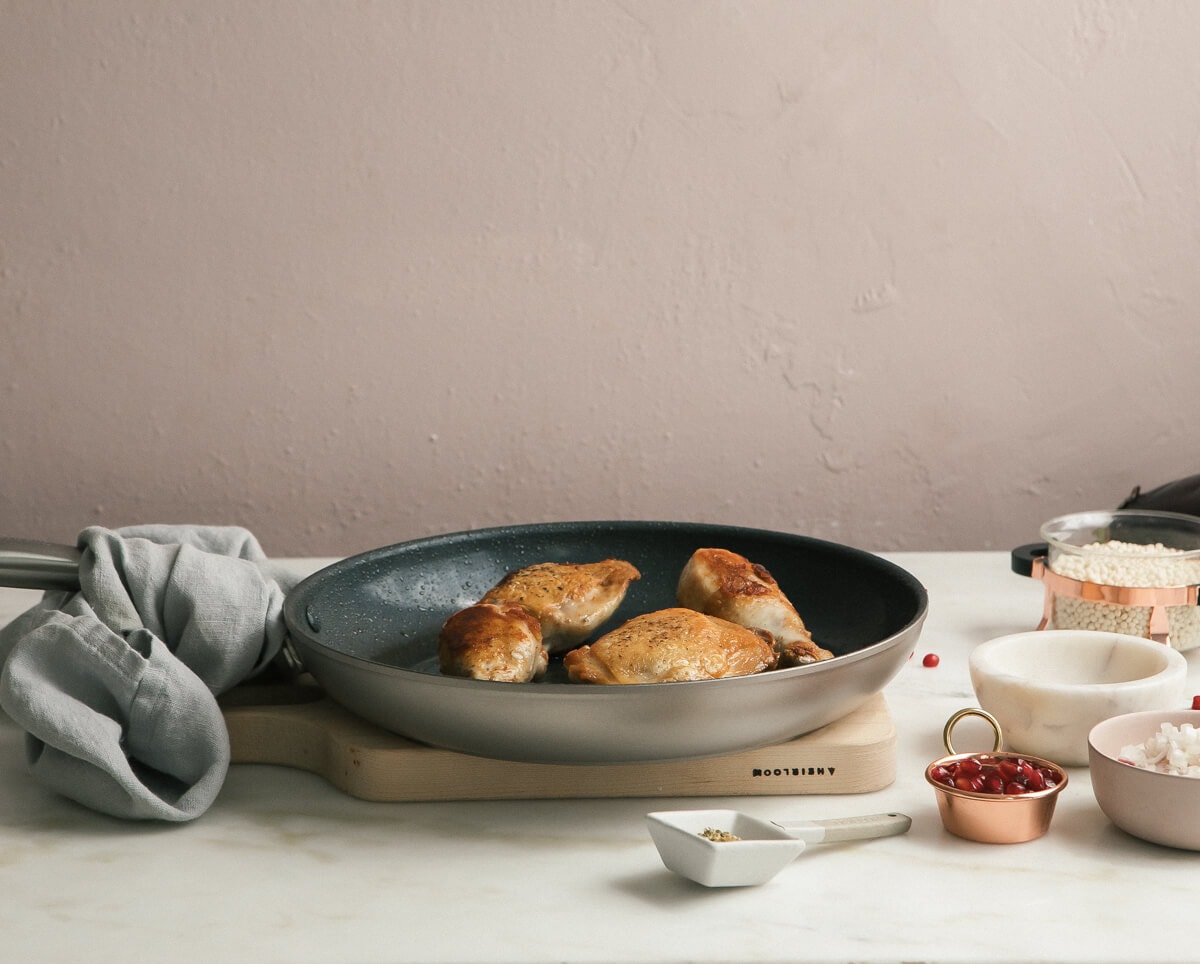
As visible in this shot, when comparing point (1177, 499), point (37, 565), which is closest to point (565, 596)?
point (37, 565)

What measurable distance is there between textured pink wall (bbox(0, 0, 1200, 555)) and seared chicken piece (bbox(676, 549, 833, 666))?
91 cm

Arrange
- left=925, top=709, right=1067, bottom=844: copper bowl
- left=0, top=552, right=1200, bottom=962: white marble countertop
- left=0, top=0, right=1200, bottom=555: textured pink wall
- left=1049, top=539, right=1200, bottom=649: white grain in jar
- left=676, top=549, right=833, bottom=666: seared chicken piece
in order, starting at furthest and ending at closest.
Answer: left=0, top=0, right=1200, bottom=555: textured pink wall, left=1049, top=539, right=1200, bottom=649: white grain in jar, left=676, top=549, right=833, bottom=666: seared chicken piece, left=925, top=709, right=1067, bottom=844: copper bowl, left=0, top=552, right=1200, bottom=962: white marble countertop

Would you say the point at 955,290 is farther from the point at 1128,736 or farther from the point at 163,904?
the point at 163,904

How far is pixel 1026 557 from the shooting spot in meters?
1.31

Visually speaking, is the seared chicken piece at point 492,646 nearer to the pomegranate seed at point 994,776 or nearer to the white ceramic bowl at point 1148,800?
the pomegranate seed at point 994,776

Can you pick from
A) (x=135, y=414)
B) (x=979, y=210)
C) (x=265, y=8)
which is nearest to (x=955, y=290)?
(x=979, y=210)

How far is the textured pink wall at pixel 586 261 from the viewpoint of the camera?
6.16ft

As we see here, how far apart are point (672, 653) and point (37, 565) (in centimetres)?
55

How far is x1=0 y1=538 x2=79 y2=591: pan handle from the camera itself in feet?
3.42

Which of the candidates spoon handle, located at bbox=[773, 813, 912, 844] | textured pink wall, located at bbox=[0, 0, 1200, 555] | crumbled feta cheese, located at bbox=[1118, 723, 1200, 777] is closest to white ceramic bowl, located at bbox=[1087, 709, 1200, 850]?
crumbled feta cheese, located at bbox=[1118, 723, 1200, 777]

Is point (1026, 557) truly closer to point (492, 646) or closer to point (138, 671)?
point (492, 646)

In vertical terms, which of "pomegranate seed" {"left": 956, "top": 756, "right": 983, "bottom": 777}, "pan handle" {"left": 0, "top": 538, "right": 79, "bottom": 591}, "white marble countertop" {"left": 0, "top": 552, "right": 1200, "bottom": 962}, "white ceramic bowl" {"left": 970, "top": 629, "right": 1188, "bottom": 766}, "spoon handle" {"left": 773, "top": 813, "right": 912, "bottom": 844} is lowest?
"white marble countertop" {"left": 0, "top": 552, "right": 1200, "bottom": 962}

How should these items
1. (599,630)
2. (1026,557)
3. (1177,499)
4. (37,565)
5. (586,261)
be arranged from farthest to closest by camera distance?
(586,261) < (1177,499) < (1026,557) < (599,630) < (37,565)

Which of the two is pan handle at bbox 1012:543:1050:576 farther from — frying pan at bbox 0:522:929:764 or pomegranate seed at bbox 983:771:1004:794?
pomegranate seed at bbox 983:771:1004:794
